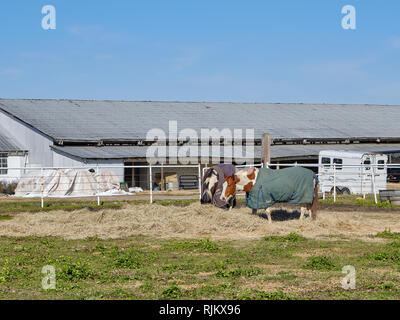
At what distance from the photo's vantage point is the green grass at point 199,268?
26.5 feet

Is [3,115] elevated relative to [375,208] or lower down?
elevated

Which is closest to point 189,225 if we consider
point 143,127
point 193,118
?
point 143,127

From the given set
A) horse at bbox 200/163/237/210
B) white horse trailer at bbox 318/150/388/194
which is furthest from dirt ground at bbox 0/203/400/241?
white horse trailer at bbox 318/150/388/194

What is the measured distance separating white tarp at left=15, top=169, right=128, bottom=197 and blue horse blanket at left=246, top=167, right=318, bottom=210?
14552mm

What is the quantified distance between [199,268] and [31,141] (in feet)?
107

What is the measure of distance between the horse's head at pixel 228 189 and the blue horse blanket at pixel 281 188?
30.1 inches

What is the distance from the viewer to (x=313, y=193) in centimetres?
1656

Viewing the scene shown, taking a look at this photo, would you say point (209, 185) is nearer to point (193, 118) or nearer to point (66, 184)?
point (66, 184)

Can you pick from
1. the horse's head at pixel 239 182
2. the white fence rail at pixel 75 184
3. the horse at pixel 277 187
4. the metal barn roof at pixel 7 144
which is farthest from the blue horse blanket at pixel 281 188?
the metal barn roof at pixel 7 144

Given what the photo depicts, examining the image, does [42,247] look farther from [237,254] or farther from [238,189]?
[238,189]

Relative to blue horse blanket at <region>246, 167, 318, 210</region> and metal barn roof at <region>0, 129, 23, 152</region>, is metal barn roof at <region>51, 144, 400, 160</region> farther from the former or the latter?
blue horse blanket at <region>246, 167, 318, 210</region>
